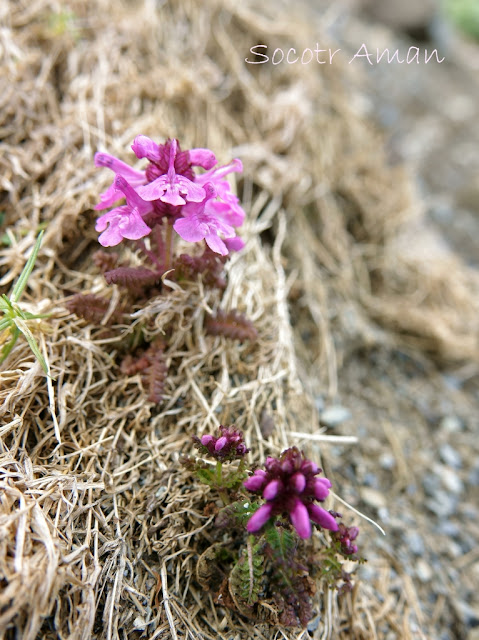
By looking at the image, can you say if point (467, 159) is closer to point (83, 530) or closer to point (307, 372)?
point (307, 372)

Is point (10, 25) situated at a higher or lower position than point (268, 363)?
higher

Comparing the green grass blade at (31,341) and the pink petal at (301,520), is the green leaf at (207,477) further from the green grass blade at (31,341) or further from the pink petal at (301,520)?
the green grass blade at (31,341)

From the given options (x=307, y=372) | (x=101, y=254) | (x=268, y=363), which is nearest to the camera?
(x=101, y=254)

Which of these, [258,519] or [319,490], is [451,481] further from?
[258,519]

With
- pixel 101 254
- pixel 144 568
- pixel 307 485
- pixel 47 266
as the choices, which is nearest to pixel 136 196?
pixel 101 254

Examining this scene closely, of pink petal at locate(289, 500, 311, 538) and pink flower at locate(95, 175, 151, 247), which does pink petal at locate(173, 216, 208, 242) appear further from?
pink petal at locate(289, 500, 311, 538)

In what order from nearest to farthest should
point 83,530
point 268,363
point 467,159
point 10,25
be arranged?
point 83,530 → point 268,363 → point 10,25 → point 467,159

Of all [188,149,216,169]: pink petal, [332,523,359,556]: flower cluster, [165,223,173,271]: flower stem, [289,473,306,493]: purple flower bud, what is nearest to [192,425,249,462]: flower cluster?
[289,473,306,493]: purple flower bud
